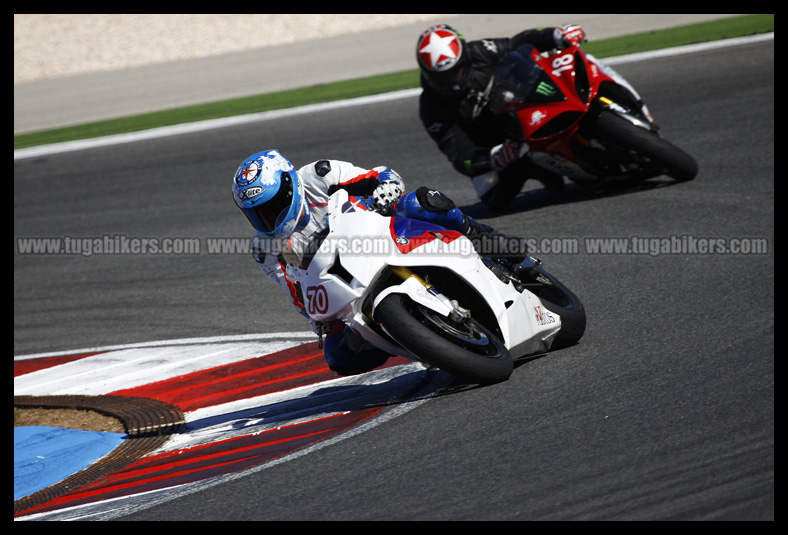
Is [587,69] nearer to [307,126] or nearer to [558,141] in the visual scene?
[558,141]

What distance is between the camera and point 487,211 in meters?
9.11

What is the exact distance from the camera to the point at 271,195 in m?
4.60

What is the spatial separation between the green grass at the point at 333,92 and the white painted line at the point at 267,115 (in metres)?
0.29

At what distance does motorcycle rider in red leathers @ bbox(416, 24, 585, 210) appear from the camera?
8.30 metres

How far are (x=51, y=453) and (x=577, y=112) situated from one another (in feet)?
16.4

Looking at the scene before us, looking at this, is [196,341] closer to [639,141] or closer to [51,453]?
[51,453]

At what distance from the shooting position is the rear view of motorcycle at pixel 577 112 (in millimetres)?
7941

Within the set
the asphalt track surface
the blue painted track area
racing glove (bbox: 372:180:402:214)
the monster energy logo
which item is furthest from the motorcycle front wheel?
the monster energy logo

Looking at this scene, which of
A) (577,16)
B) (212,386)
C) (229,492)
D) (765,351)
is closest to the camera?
(229,492)

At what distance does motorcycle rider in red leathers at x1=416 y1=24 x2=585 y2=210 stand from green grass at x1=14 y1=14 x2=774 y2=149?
5179 mm

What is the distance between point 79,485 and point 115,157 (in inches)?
354

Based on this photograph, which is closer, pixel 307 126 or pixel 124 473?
pixel 124 473
